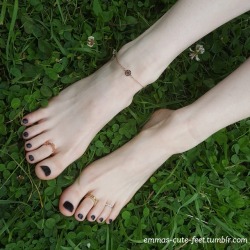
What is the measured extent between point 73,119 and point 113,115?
0.17 metres

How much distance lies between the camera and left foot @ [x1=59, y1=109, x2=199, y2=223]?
190cm

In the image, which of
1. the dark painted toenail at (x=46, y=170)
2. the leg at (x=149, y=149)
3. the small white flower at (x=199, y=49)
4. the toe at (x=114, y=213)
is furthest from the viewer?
the small white flower at (x=199, y=49)

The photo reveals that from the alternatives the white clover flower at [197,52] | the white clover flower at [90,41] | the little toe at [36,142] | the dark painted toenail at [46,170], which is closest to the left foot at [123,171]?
the dark painted toenail at [46,170]

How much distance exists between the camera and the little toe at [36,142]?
1912 mm

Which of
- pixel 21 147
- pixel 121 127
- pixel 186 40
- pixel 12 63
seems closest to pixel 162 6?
pixel 186 40

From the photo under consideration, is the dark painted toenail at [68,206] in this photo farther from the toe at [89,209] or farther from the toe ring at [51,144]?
the toe ring at [51,144]

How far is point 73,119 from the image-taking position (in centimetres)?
193

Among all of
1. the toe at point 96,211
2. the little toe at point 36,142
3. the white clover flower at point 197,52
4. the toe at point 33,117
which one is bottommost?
the toe at point 96,211

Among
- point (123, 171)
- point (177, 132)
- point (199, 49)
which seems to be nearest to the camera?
point (177, 132)

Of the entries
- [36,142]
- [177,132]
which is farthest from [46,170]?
[177,132]

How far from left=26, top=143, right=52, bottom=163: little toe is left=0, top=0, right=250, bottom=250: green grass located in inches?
1.9

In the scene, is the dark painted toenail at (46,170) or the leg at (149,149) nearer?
the leg at (149,149)

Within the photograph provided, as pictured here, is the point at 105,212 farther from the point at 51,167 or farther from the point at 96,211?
the point at 51,167

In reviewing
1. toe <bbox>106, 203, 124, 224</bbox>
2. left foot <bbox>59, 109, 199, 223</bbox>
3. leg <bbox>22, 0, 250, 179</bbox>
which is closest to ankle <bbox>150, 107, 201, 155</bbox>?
left foot <bbox>59, 109, 199, 223</bbox>
